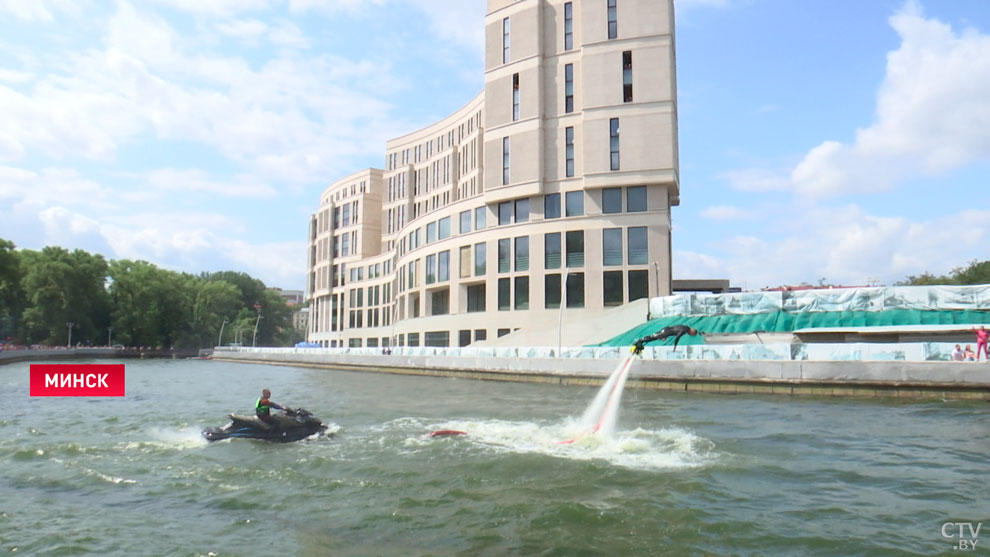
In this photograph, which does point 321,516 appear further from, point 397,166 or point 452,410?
point 397,166

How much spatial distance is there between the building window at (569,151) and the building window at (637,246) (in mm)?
7660

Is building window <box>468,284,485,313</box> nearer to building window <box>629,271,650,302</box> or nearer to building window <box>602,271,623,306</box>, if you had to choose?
building window <box>602,271,623,306</box>

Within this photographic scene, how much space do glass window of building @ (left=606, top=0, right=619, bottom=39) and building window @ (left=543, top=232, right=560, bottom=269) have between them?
57.4ft

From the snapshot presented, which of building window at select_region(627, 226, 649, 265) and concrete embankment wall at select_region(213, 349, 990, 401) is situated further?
building window at select_region(627, 226, 649, 265)

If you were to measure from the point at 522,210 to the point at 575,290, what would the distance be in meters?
9.34

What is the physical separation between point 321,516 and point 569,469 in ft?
17.4

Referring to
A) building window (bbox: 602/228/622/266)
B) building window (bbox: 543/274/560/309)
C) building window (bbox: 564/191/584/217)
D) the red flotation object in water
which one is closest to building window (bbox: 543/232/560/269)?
building window (bbox: 543/274/560/309)

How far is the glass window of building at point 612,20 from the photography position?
5569 cm

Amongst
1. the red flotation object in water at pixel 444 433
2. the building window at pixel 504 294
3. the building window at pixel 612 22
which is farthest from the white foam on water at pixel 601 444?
the building window at pixel 612 22

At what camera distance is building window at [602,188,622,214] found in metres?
54.6

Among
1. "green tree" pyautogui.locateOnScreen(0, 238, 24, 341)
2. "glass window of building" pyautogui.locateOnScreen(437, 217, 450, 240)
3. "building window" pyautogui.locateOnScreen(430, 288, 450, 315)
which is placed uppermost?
"glass window of building" pyautogui.locateOnScreen(437, 217, 450, 240)

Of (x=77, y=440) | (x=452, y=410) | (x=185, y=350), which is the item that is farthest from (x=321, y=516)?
(x=185, y=350)

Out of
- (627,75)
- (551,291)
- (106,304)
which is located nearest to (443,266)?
(551,291)

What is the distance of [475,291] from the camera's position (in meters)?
64.6
